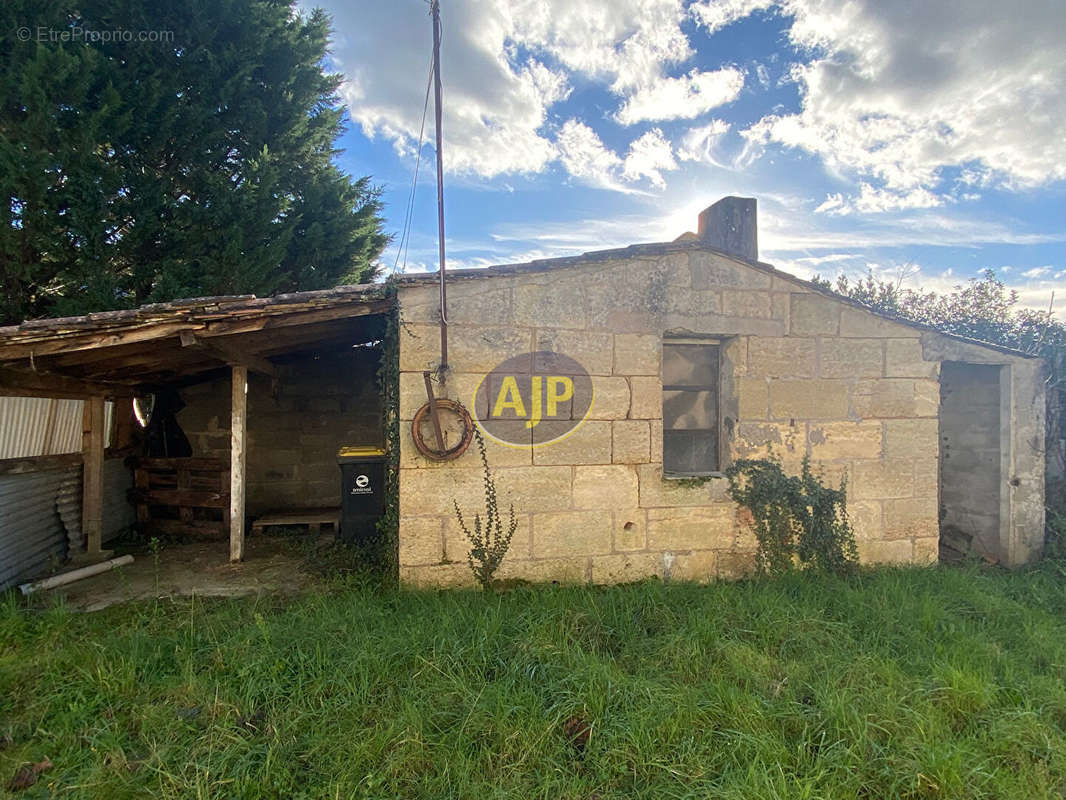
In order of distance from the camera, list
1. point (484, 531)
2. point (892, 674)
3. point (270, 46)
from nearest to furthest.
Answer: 1. point (892, 674)
2. point (484, 531)
3. point (270, 46)

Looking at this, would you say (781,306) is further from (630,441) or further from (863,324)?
(630,441)

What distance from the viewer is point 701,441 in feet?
16.0

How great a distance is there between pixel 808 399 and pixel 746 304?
3.73 ft

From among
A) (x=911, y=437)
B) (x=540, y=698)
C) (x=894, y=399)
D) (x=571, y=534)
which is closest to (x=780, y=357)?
(x=894, y=399)

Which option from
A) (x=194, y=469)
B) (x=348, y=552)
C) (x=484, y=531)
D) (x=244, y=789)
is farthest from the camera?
(x=194, y=469)

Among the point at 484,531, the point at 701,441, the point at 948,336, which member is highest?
the point at 948,336

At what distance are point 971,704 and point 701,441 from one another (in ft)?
8.60

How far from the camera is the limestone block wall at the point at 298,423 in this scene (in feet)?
24.5

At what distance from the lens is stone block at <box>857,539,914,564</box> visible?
4848mm

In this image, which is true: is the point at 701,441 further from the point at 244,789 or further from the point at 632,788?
the point at 244,789

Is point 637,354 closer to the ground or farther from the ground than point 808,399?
farther from the ground

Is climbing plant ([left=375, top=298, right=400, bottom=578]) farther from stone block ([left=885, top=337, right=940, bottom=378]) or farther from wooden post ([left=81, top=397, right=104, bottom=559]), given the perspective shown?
stone block ([left=885, top=337, right=940, bottom=378])

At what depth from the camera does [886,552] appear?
16.1ft

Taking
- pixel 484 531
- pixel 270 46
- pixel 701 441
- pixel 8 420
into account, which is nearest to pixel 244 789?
pixel 484 531
